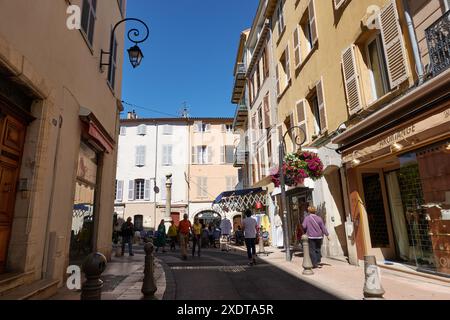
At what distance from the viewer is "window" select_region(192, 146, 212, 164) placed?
32.3 m

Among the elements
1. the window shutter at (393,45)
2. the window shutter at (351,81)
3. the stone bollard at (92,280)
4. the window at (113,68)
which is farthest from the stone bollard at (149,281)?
the window at (113,68)

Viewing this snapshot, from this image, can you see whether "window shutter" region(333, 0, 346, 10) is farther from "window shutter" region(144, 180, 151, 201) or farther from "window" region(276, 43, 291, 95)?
"window shutter" region(144, 180, 151, 201)

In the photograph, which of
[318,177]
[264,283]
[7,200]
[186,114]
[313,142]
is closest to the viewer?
[7,200]

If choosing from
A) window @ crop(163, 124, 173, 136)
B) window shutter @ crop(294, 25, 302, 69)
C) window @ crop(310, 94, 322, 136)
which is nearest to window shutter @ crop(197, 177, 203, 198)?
window @ crop(163, 124, 173, 136)

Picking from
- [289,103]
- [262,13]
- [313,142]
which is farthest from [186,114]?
[313,142]

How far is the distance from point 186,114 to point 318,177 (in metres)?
26.9

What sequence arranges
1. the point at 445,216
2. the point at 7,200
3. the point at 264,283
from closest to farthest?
the point at 7,200 → the point at 445,216 → the point at 264,283

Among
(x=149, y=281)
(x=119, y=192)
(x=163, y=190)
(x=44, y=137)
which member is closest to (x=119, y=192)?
(x=119, y=192)

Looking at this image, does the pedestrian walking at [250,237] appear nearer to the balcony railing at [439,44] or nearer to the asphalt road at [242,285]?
the asphalt road at [242,285]

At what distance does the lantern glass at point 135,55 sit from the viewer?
9078 mm

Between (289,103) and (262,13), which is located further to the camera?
(262,13)
